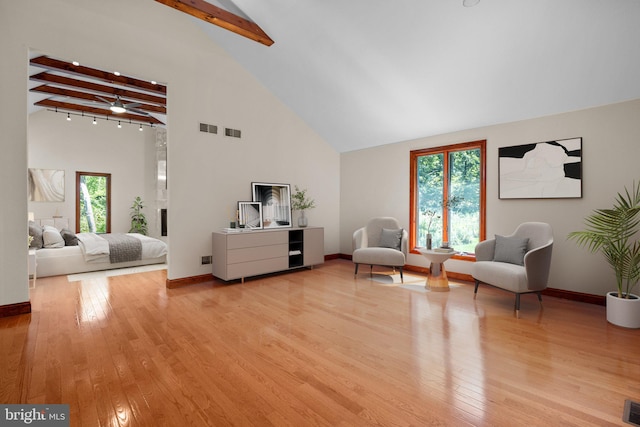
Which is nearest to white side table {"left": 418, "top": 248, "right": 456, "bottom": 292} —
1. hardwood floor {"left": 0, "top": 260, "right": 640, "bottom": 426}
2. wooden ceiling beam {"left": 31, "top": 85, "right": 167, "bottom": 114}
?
hardwood floor {"left": 0, "top": 260, "right": 640, "bottom": 426}

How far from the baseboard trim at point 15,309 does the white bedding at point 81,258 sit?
2203mm

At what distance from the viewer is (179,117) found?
4.55 metres

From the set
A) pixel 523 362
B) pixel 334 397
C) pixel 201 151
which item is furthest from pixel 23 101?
pixel 523 362

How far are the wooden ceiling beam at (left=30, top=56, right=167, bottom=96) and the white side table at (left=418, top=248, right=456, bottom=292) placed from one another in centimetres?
521

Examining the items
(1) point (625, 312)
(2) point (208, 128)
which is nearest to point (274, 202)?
(2) point (208, 128)

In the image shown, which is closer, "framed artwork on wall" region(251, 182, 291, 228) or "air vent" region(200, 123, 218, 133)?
"air vent" region(200, 123, 218, 133)

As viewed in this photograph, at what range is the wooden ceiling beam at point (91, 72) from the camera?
171 inches

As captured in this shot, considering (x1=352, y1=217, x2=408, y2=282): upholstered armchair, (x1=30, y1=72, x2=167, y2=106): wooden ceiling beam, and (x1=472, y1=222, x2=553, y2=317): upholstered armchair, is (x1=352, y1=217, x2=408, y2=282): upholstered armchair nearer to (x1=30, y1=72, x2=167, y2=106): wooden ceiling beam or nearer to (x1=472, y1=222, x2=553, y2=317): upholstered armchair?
(x1=472, y1=222, x2=553, y2=317): upholstered armchair

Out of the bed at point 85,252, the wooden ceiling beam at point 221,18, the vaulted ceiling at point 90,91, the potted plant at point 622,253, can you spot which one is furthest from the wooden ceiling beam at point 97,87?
the potted plant at point 622,253

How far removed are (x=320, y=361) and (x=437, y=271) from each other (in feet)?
8.88

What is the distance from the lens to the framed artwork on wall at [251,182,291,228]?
5449 millimetres

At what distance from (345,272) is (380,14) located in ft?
12.7

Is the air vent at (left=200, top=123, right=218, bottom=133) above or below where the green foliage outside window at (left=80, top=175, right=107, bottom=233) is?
above

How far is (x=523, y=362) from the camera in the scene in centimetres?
232
